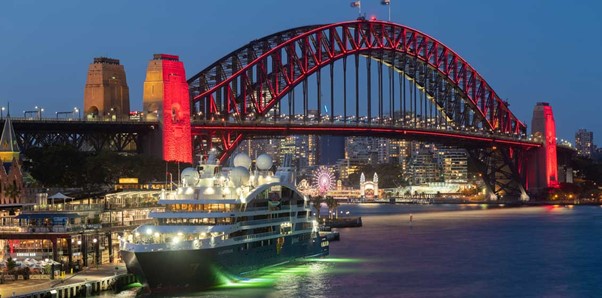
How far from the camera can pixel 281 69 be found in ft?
354

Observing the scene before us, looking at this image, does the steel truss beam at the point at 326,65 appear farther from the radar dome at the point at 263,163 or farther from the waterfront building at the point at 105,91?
the radar dome at the point at 263,163

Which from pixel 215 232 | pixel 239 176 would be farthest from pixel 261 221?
pixel 215 232

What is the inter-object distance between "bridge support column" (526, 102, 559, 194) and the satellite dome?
97.7 metres

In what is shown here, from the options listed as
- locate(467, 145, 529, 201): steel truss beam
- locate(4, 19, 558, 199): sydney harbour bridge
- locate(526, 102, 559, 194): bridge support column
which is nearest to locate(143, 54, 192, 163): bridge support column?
locate(4, 19, 558, 199): sydney harbour bridge

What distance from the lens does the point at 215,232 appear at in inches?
1932

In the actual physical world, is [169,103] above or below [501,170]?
above

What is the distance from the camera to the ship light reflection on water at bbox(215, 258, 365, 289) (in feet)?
163

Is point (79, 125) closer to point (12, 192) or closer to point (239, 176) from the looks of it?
point (12, 192)

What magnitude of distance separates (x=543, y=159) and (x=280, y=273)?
98050 mm

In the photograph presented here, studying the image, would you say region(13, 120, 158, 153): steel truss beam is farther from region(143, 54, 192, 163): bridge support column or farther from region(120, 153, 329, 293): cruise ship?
region(120, 153, 329, 293): cruise ship

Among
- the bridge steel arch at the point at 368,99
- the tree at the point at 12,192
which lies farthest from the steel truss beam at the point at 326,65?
the tree at the point at 12,192

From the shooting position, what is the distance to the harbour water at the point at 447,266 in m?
50.8

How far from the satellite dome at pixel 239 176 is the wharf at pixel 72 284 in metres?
6.53

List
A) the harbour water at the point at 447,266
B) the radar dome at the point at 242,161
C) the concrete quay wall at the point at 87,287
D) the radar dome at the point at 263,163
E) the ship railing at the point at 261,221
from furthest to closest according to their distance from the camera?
the radar dome at the point at 263,163 < the radar dome at the point at 242,161 < the ship railing at the point at 261,221 < the harbour water at the point at 447,266 < the concrete quay wall at the point at 87,287
